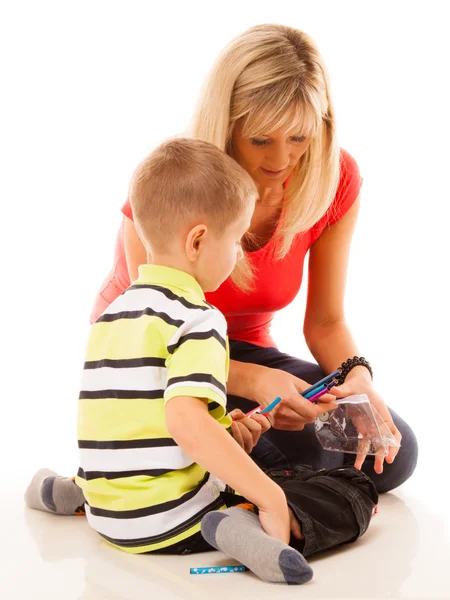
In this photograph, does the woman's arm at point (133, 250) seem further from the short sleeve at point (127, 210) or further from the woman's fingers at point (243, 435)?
the woman's fingers at point (243, 435)

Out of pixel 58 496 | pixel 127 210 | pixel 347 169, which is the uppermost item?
pixel 347 169

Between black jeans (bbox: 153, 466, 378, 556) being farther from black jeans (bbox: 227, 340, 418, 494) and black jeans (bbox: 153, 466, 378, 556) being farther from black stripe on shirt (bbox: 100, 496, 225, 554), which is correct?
black jeans (bbox: 227, 340, 418, 494)

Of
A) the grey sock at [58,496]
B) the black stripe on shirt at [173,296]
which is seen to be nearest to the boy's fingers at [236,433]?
the black stripe on shirt at [173,296]

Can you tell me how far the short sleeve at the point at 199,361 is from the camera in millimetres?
1159

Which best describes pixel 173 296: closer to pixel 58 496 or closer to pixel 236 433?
pixel 236 433

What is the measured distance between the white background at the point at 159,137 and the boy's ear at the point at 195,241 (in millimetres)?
1396

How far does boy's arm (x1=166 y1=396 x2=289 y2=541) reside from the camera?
1156mm

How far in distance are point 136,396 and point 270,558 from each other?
0.93 ft

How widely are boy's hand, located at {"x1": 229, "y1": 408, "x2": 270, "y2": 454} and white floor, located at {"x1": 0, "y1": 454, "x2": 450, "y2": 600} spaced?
176 mm

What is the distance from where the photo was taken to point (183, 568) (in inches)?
48.2

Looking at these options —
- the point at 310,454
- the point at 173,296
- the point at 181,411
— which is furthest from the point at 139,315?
the point at 310,454

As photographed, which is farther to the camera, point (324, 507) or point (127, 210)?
point (127, 210)

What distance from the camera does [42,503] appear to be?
1.51 metres

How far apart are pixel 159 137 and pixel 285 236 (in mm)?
1051
